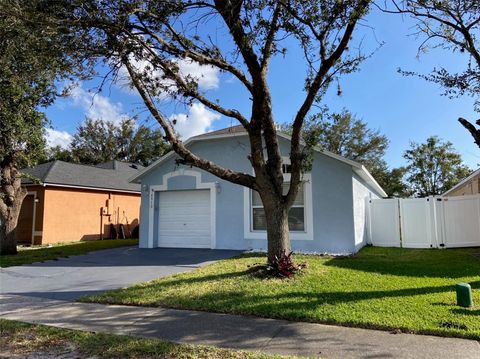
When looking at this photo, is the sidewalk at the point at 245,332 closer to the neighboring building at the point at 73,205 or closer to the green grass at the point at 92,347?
the green grass at the point at 92,347

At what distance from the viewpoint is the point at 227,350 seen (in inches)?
173

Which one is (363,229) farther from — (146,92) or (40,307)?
(40,307)

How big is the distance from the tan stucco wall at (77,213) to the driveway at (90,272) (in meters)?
5.94

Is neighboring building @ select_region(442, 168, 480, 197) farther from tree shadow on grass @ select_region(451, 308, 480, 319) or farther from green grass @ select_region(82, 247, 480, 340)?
tree shadow on grass @ select_region(451, 308, 480, 319)

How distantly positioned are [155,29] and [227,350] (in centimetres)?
669

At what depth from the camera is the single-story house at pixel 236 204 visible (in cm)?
1183

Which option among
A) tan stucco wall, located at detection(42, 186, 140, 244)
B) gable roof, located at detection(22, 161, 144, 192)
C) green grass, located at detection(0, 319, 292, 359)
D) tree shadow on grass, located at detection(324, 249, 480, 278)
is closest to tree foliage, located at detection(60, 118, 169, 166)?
gable roof, located at detection(22, 161, 144, 192)

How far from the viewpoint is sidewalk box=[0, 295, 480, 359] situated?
4.29 m

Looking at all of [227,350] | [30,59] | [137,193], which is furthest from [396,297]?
[137,193]

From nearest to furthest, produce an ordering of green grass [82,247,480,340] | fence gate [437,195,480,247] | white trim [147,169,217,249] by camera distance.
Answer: green grass [82,247,480,340] → fence gate [437,195,480,247] → white trim [147,169,217,249]

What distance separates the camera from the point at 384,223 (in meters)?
14.3

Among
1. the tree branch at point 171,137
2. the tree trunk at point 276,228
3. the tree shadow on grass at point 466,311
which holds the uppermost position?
the tree branch at point 171,137

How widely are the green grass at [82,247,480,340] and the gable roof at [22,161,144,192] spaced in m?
12.0

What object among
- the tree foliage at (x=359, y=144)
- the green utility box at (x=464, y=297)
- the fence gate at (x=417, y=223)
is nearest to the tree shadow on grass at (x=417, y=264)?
the fence gate at (x=417, y=223)
